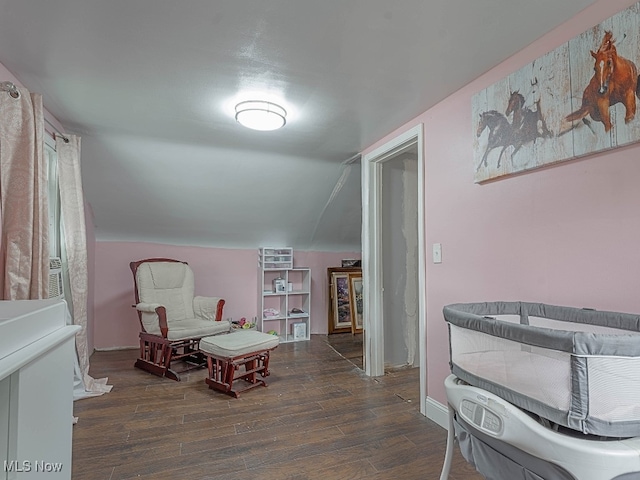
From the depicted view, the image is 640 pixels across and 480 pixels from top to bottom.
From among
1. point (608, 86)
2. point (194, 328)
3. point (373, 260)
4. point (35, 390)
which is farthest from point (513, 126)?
point (194, 328)

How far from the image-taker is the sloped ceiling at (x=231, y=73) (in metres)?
1.32

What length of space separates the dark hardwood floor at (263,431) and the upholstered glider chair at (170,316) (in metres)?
0.20

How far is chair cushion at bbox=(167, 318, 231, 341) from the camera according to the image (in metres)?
2.88

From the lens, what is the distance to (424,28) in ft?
4.62

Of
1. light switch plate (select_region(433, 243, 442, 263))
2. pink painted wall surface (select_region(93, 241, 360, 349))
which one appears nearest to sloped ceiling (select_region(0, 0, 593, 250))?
pink painted wall surface (select_region(93, 241, 360, 349))

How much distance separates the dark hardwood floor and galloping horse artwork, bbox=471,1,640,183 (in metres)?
1.51

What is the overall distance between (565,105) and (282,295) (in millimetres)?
3448

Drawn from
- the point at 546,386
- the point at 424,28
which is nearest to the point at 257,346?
the point at 546,386

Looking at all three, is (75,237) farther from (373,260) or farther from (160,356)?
(373,260)

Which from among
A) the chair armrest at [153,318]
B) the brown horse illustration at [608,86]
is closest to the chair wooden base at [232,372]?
the chair armrest at [153,318]

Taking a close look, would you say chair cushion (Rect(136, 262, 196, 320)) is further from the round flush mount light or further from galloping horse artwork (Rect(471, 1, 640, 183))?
galloping horse artwork (Rect(471, 1, 640, 183))

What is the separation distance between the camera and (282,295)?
423 centimetres

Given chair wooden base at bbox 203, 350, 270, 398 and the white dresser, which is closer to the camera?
the white dresser

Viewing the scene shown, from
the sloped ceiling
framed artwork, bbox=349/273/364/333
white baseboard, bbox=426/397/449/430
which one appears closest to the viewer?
the sloped ceiling
